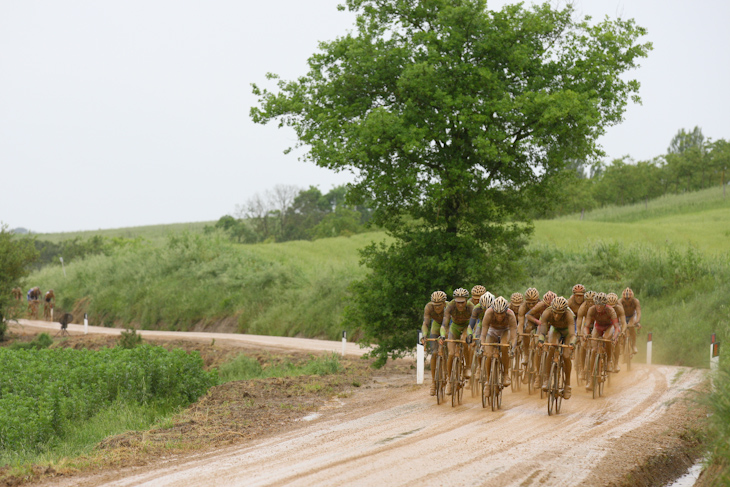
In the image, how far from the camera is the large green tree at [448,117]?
19000 millimetres

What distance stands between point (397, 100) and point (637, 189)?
77.7m

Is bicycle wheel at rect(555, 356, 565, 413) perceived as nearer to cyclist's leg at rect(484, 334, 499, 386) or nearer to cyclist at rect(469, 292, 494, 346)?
cyclist's leg at rect(484, 334, 499, 386)

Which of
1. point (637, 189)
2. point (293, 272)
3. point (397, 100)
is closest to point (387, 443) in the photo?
point (397, 100)

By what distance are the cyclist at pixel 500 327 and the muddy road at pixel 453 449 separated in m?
1.04

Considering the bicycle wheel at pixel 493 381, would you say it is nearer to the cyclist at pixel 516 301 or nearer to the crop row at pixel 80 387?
the cyclist at pixel 516 301

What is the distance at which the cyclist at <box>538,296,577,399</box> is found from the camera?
13.3 meters

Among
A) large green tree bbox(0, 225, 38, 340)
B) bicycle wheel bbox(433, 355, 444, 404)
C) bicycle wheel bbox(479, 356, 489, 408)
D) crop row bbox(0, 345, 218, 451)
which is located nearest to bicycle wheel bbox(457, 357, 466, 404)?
bicycle wheel bbox(433, 355, 444, 404)

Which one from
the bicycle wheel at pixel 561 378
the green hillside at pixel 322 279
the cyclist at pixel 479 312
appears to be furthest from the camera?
the green hillside at pixel 322 279

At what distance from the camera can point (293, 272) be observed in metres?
43.1

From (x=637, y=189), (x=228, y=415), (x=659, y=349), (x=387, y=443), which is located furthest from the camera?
(x=637, y=189)

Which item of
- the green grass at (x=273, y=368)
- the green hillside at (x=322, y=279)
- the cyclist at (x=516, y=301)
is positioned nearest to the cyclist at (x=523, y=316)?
the cyclist at (x=516, y=301)

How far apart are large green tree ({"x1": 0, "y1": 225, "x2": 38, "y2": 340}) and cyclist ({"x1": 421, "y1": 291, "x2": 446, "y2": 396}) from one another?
28684 millimetres

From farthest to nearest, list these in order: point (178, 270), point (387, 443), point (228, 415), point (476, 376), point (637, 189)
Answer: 1. point (637, 189)
2. point (178, 270)
3. point (476, 376)
4. point (228, 415)
5. point (387, 443)

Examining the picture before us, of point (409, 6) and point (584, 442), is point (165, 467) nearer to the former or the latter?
point (584, 442)
